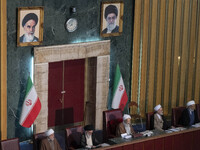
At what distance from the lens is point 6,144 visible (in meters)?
8.25

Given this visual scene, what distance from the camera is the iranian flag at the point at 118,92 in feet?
37.1

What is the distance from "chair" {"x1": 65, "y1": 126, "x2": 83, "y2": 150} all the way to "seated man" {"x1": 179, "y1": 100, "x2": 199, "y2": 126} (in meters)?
2.41

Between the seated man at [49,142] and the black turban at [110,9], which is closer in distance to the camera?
the seated man at [49,142]

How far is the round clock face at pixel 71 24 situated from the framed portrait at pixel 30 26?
2.11ft

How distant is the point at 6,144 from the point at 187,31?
5.88m

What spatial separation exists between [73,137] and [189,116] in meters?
2.74

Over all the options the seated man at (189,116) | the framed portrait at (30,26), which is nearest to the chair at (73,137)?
the framed portrait at (30,26)

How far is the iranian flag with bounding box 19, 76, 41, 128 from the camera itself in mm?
9969

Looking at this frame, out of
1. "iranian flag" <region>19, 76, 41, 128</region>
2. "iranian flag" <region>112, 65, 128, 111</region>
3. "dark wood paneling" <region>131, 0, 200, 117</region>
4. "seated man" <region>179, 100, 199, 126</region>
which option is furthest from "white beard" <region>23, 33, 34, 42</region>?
"seated man" <region>179, 100, 199, 126</region>

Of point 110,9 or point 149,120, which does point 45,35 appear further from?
point 149,120

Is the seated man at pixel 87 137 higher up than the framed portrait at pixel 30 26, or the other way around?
the framed portrait at pixel 30 26

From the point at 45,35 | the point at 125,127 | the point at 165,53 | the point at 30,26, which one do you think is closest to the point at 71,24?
the point at 45,35

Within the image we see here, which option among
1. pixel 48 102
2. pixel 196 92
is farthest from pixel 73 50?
pixel 196 92

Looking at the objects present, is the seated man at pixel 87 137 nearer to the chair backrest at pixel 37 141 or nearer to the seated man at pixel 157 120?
the chair backrest at pixel 37 141
